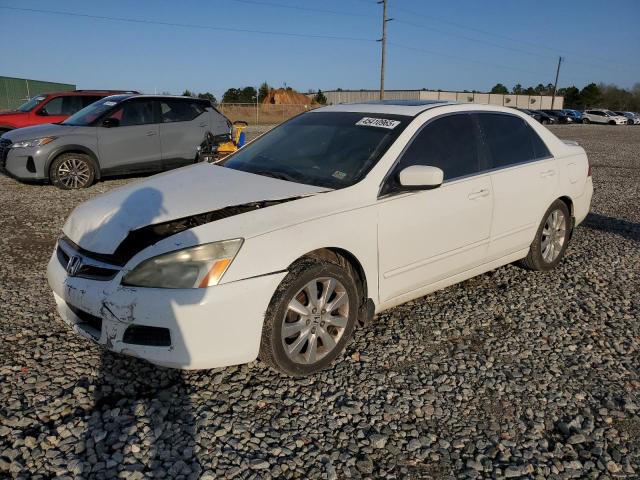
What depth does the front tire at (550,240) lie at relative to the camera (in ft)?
15.8

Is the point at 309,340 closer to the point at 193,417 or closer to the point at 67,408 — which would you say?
the point at 193,417

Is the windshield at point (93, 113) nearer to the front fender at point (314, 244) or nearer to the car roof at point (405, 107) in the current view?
the car roof at point (405, 107)

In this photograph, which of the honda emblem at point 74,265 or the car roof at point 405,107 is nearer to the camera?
the honda emblem at point 74,265

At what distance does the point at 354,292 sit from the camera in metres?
3.26

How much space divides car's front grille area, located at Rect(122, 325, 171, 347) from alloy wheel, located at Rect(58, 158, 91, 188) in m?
7.19

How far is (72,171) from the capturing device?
352 inches

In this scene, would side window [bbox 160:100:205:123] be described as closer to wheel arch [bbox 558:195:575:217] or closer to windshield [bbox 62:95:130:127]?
windshield [bbox 62:95:130:127]

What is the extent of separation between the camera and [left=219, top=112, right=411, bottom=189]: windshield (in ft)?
11.7

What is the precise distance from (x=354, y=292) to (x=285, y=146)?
59.9 inches

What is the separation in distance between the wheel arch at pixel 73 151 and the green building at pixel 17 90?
2596cm

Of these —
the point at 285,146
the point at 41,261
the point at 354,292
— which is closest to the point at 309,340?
the point at 354,292

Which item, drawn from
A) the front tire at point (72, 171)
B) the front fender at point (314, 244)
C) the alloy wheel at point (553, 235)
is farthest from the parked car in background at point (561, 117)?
the front fender at point (314, 244)

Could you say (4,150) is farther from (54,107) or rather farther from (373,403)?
(373,403)

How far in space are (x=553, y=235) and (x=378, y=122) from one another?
2.32m
